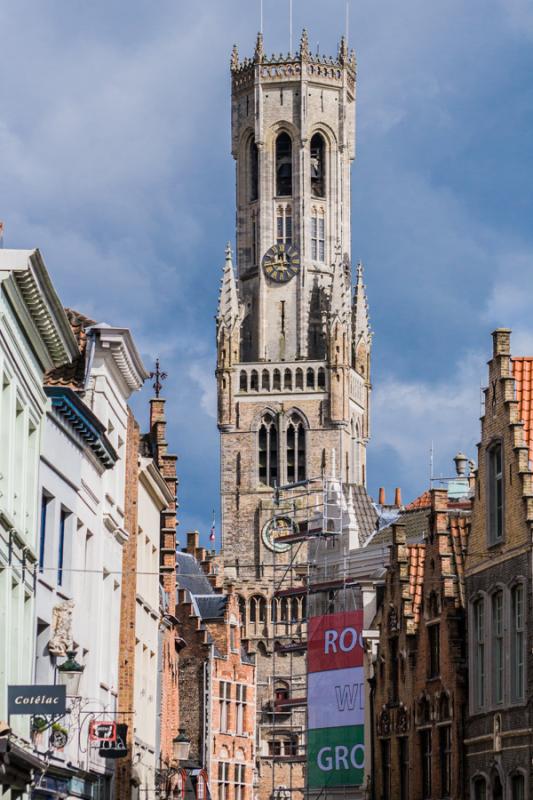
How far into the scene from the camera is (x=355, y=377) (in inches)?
6171

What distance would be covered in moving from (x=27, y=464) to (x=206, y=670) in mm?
59146

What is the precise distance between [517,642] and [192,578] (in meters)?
55.9

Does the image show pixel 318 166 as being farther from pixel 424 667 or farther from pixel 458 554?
pixel 458 554

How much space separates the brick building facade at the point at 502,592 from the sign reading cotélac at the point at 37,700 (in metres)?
13.8

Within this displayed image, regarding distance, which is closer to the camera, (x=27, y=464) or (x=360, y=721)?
(x=27, y=464)

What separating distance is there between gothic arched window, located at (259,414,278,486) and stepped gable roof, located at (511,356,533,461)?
10442 cm

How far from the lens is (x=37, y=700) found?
31.0m

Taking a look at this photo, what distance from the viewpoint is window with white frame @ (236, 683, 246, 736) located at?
316 feet

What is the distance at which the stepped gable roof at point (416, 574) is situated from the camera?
5438cm

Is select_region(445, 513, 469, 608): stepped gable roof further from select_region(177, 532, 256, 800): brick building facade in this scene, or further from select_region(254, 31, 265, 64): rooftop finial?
select_region(254, 31, 265, 64): rooftop finial

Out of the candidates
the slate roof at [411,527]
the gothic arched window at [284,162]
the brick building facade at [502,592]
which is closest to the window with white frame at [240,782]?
the slate roof at [411,527]

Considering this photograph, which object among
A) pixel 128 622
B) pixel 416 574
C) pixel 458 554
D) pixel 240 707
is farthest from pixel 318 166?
pixel 128 622

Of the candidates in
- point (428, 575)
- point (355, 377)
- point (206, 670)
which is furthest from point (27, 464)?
point (355, 377)

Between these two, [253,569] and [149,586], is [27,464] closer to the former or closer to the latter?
[149,586]
